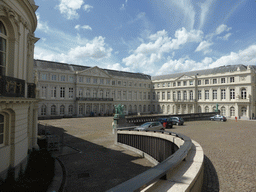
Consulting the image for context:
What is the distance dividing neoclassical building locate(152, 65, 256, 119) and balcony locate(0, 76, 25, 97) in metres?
48.3

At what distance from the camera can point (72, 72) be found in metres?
51.1

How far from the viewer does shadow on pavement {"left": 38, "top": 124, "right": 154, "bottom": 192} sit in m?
8.22

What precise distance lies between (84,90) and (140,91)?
23.8 m

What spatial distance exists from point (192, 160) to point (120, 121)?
15.5m

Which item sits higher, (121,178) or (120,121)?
(120,121)

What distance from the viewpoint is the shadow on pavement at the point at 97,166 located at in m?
8.22

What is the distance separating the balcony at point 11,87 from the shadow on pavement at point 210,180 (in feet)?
30.5

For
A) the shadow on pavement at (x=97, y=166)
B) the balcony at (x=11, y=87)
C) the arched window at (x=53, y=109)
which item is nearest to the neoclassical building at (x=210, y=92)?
the arched window at (x=53, y=109)

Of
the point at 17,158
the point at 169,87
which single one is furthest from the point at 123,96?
the point at 17,158

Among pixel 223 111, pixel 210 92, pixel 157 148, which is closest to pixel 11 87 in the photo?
pixel 157 148

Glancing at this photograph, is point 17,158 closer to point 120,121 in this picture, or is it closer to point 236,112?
point 120,121

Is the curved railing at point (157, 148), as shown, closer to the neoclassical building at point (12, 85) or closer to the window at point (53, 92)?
the neoclassical building at point (12, 85)

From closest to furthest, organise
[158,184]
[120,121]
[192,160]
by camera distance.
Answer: [158,184] → [192,160] → [120,121]

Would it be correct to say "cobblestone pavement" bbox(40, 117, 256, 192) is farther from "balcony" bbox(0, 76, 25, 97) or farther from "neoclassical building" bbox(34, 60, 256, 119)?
"neoclassical building" bbox(34, 60, 256, 119)
